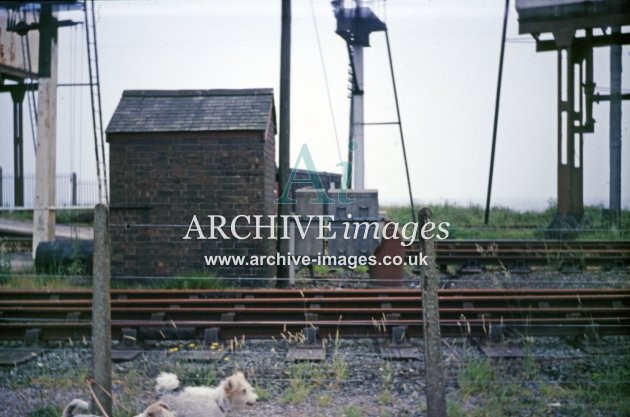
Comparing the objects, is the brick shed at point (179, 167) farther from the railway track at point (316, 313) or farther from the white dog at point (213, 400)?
the white dog at point (213, 400)

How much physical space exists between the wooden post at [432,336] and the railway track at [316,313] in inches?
65.4

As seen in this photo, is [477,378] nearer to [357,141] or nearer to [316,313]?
[316,313]

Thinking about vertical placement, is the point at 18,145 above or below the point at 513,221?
above

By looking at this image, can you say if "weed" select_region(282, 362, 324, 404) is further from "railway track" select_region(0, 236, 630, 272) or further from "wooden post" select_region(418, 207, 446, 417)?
"railway track" select_region(0, 236, 630, 272)

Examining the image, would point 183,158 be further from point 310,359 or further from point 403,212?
point 310,359

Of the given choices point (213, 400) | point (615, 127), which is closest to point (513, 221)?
point (615, 127)

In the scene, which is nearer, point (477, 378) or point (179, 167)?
point (477, 378)

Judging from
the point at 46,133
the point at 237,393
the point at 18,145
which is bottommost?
the point at 237,393

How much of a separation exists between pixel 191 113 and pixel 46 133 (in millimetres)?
2764

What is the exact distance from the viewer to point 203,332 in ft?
18.1

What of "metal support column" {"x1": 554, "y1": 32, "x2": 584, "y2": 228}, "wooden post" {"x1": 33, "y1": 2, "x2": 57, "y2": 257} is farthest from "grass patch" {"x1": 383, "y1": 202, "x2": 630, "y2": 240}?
"wooden post" {"x1": 33, "y1": 2, "x2": 57, "y2": 257}

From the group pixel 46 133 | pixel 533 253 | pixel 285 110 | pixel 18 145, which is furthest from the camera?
pixel 46 133

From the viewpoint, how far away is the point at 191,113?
7.47 metres

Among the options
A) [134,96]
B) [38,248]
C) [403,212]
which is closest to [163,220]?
[134,96]
